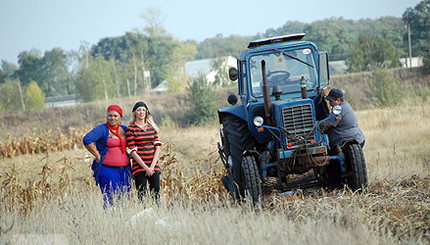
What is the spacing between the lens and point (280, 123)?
6.07 metres

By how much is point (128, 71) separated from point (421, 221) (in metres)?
42.5

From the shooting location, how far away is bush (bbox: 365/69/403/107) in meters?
21.2

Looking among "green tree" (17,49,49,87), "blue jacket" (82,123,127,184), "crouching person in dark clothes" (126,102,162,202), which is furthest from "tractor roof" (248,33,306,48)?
"green tree" (17,49,49,87)

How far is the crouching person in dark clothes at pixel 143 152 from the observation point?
595cm

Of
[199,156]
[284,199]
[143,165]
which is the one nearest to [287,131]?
[284,199]

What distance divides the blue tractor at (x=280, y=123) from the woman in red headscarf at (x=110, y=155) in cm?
159

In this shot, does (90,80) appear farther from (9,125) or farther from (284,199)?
(284,199)

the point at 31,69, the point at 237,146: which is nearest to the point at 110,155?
the point at 237,146

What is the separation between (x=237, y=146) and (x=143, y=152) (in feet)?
4.86

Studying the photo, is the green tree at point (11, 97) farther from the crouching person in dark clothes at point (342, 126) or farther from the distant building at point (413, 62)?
the crouching person in dark clothes at point (342, 126)

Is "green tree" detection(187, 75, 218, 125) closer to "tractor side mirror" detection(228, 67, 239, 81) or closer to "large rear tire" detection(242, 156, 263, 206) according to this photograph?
"tractor side mirror" detection(228, 67, 239, 81)

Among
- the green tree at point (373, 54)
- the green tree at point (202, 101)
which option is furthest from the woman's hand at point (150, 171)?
the green tree at point (373, 54)

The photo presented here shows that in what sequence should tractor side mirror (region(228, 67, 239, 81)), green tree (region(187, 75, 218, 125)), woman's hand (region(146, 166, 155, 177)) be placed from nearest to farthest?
woman's hand (region(146, 166, 155, 177)), tractor side mirror (region(228, 67, 239, 81)), green tree (region(187, 75, 218, 125))

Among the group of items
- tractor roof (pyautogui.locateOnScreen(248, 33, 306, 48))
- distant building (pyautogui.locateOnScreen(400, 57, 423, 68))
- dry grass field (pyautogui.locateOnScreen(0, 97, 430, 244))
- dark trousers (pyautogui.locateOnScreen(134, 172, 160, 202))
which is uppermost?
tractor roof (pyautogui.locateOnScreen(248, 33, 306, 48))
